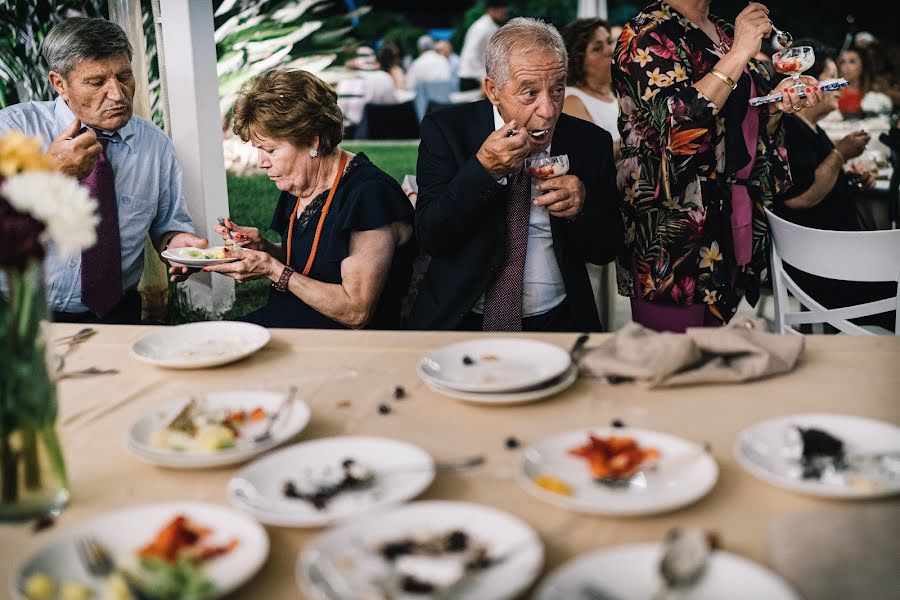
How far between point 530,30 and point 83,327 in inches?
55.6

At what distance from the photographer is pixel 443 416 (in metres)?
1.54

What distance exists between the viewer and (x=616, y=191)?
274cm

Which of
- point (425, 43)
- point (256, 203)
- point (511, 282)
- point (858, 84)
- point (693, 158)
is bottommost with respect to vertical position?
point (256, 203)

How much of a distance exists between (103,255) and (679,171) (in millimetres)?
1866

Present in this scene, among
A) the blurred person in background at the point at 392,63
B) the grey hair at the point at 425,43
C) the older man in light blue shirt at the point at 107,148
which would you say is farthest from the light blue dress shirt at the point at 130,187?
the grey hair at the point at 425,43

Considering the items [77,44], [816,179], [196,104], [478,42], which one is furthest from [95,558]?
[478,42]

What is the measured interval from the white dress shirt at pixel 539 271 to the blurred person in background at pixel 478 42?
20.5 ft

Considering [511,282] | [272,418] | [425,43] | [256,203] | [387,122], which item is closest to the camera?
[272,418]

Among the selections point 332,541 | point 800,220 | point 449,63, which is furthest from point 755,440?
point 449,63

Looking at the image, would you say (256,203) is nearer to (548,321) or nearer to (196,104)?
(196,104)

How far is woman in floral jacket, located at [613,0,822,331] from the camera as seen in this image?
8.54ft

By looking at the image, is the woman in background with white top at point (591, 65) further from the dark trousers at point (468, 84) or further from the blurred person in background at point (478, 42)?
the dark trousers at point (468, 84)

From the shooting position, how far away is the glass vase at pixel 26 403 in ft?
3.85

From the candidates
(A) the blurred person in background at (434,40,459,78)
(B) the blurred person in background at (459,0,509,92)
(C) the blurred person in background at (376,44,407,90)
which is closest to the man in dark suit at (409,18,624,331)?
(B) the blurred person in background at (459,0,509,92)
